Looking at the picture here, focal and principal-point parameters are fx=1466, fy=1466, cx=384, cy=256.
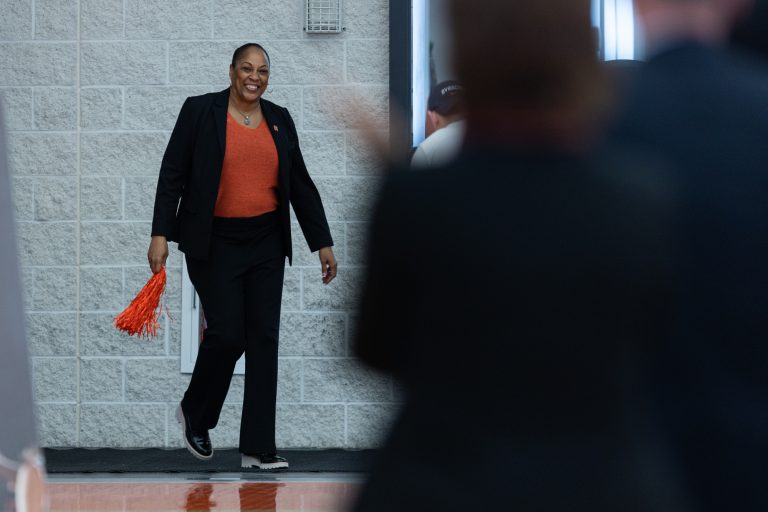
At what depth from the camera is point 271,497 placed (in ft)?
17.6

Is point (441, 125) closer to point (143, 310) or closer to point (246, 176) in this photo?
point (246, 176)

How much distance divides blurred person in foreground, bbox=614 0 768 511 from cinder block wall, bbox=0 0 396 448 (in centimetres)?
532

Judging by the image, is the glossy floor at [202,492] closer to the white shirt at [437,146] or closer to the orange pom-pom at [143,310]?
the orange pom-pom at [143,310]

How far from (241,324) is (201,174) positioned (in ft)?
2.11

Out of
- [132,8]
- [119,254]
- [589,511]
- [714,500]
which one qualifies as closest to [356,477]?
[119,254]

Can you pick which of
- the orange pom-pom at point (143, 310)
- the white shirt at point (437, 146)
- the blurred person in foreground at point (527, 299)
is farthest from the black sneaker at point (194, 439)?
the blurred person in foreground at point (527, 299)

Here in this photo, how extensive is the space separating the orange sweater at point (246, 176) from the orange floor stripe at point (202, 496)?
1141 mm

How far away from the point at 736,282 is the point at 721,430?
0.70 ft

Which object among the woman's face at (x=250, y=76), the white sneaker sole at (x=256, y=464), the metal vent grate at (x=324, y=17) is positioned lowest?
the white sneaker sole at (x=256, y=464)

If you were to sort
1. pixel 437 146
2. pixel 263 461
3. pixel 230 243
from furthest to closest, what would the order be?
pixel 263 461 → pixel 230 243 → pixel 437 146

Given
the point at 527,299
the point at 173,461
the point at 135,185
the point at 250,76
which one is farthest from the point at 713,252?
the point at 135,185

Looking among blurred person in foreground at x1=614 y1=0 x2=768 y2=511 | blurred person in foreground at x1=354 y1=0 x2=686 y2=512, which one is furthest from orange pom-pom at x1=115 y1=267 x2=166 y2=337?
blurred person in foreground at x1=354 y1=0 x2=686 y2=512

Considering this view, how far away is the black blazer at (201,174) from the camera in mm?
6027

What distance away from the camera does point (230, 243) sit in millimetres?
6055
